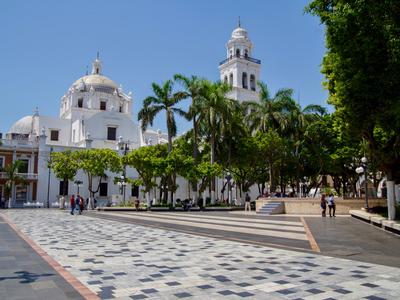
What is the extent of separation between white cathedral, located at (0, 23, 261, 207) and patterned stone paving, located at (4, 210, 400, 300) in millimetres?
39227

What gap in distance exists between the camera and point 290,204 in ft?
95.1

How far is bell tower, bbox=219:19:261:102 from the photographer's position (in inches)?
2269

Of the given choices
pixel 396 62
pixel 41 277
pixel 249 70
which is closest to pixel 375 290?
pixel 41 277

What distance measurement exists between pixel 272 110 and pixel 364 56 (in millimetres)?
24746

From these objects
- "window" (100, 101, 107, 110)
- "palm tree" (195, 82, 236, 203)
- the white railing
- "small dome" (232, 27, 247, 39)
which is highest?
"small dome" (232, 27, 247, 39)

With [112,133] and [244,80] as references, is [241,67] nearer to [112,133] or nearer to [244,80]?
[244,80]

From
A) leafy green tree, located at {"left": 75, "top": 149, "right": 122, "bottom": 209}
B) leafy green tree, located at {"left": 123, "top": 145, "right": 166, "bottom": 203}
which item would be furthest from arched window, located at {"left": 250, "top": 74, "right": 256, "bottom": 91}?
leafy green tree, located at {"left": 123, "top": 145, "right": 166, "bottom": 203}

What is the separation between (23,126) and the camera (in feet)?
204

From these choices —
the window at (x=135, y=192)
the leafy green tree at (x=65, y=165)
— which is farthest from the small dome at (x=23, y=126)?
the leafy green tree at (x=65, y=165)

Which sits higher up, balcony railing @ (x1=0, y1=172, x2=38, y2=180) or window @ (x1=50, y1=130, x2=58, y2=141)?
window @ (x1=50, y1=130, x2=58, y2=141)

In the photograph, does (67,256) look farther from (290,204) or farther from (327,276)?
(290,204)

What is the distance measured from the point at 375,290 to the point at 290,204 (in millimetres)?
23449

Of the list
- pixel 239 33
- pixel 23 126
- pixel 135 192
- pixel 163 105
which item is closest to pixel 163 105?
pixel 163 105

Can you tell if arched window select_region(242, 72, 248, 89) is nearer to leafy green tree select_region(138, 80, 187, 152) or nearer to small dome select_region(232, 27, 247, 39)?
small dome select_region(232, 27, 247, 39)
